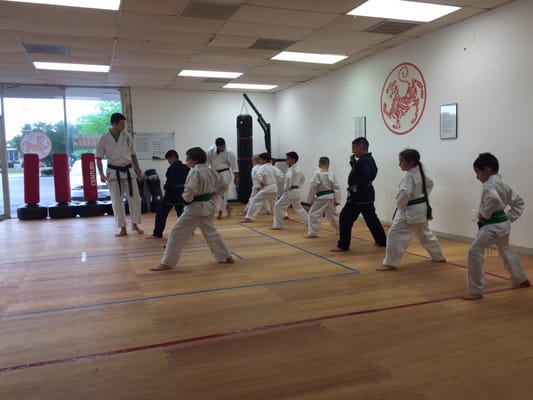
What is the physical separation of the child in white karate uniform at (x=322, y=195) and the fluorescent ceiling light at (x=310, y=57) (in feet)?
6.82

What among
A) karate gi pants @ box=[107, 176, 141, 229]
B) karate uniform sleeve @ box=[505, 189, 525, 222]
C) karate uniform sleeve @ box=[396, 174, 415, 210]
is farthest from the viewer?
karate gi pants @ box=[107, 176, 141, 229]

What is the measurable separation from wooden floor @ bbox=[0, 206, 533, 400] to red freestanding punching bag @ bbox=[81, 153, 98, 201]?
4139 millimetres

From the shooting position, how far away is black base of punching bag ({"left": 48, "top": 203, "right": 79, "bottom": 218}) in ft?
26.5

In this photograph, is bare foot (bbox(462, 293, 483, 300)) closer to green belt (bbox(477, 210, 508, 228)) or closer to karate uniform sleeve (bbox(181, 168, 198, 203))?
green belt (bbox(477, 210, 508, 228))

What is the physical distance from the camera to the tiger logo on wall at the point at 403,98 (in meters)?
5.91

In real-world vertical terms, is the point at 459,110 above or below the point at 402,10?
below

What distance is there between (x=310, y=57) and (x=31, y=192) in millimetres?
5632

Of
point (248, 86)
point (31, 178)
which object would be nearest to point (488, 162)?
point (248, 86)

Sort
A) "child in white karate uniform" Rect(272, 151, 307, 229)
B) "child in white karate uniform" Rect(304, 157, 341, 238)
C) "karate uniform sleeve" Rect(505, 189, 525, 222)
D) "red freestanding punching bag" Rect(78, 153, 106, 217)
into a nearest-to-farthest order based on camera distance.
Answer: "karate uniform sleeve" Rect(505, 189, 525, 222) < "child in white karate uniform" Rect(304, 157, 341, 238) < "child in white karate uniform" Rect(272, 151, 307, 229) < "red freestanding punching bag" Rect(78, 153, 106, 217)

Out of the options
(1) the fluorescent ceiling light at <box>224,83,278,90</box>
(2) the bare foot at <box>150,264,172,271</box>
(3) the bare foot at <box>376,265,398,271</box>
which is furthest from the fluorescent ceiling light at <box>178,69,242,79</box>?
(3) the bare foot at <box>376,265,398,271</box>

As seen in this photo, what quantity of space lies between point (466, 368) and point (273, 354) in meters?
0.94

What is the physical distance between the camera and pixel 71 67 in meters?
7.23

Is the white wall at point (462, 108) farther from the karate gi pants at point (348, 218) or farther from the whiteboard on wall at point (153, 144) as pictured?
the whiteboard on wall at point (153, 144)

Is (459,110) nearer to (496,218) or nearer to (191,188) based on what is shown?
(496,218)
